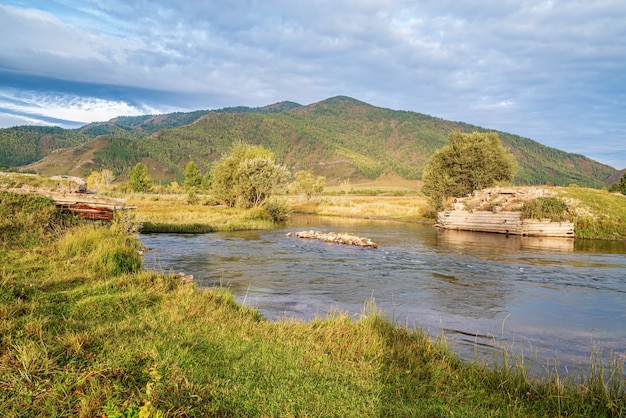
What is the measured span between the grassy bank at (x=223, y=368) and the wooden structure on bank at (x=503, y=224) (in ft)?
88.4

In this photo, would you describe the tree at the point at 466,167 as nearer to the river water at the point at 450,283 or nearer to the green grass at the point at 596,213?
the green grass at the point at 596,213

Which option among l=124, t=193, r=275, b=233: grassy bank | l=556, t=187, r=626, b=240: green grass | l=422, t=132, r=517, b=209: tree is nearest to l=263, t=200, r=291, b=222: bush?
l=124, t=193, r=275, b=233: grassy bank

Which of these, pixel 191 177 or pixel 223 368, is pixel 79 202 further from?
pixel 191 177

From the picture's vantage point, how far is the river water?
9.47 meters

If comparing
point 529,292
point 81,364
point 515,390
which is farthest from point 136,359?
point 529,292

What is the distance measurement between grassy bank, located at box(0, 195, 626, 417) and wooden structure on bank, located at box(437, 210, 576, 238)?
2695 cm

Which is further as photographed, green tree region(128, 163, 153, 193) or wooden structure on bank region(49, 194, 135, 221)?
green tree region(128, 163, 153, 193)

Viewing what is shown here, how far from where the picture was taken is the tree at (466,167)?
135 ft

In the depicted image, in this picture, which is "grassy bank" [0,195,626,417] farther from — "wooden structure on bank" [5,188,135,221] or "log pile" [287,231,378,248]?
"log pile" [287,231,378,248]

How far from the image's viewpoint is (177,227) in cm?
3030

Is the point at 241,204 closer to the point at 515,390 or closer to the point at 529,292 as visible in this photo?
the point at 529,292

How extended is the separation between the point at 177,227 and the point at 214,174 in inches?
854

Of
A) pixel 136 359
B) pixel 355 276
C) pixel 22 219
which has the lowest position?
pixel 355 276

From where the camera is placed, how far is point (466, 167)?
42.1 m
